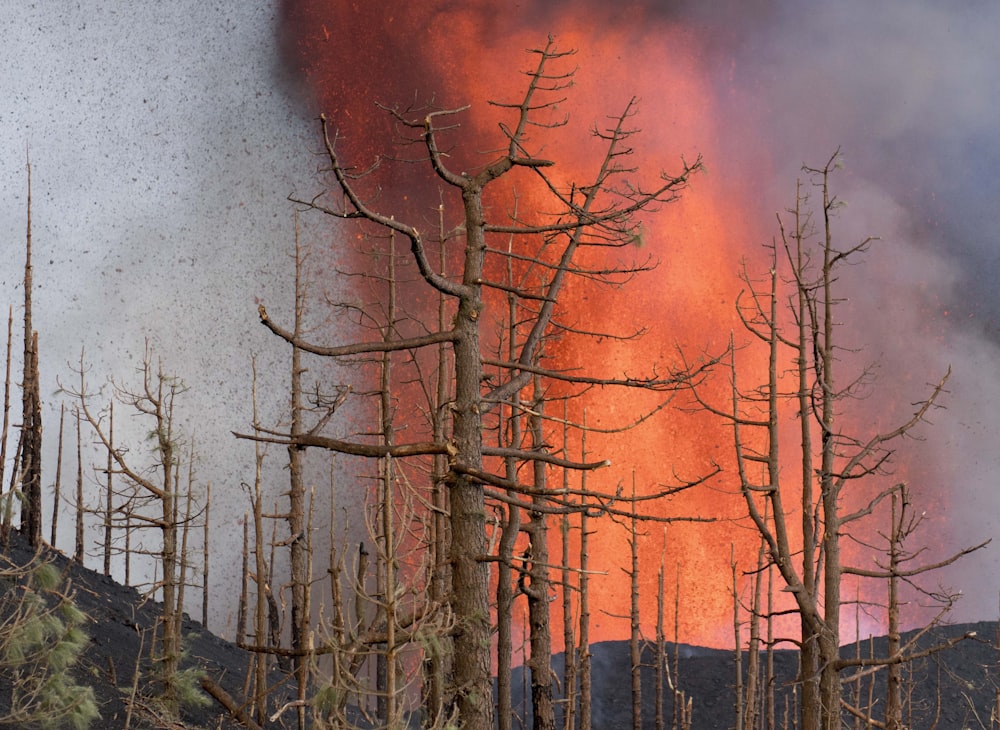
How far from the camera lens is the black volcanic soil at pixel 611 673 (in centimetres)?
1795

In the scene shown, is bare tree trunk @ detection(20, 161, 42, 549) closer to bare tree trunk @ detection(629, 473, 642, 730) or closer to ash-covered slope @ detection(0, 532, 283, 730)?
ash-covered slope @ detection(0, 532, 283, 730)

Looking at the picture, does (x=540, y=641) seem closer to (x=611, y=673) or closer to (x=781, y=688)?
(x=781, y=688)

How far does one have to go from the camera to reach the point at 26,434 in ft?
69.4

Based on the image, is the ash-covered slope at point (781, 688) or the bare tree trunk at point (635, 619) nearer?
the bare tree trunk at point (635, 619)

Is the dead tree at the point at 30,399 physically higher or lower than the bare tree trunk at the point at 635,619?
higher

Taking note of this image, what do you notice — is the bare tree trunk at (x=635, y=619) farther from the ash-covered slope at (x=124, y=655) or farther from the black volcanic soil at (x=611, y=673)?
the ash-covered slope at (x=124, y=655)

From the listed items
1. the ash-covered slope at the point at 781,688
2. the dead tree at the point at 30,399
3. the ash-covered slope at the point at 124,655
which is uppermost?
the dead tree at the point at 30,399

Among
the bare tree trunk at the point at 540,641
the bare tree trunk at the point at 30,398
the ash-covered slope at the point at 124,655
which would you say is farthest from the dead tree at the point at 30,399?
the bare tree trunk at the point at 540,641

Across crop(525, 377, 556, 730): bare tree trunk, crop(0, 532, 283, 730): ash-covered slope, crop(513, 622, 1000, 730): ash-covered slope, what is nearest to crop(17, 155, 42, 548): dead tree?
crop(0, 532, 283, 730): ash-covered slope

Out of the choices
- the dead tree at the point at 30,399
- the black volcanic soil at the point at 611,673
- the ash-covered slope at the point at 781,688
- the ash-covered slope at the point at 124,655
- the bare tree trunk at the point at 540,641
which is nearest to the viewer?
the bare tree trunk at the point at 540,641

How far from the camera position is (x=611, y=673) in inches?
1443

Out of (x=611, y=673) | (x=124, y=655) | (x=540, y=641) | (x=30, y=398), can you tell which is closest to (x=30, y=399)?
(x=30, y=398)

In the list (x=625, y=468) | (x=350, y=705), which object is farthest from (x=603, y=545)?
(x=350, y=705)

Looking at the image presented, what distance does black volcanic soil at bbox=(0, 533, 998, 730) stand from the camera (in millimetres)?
17953
